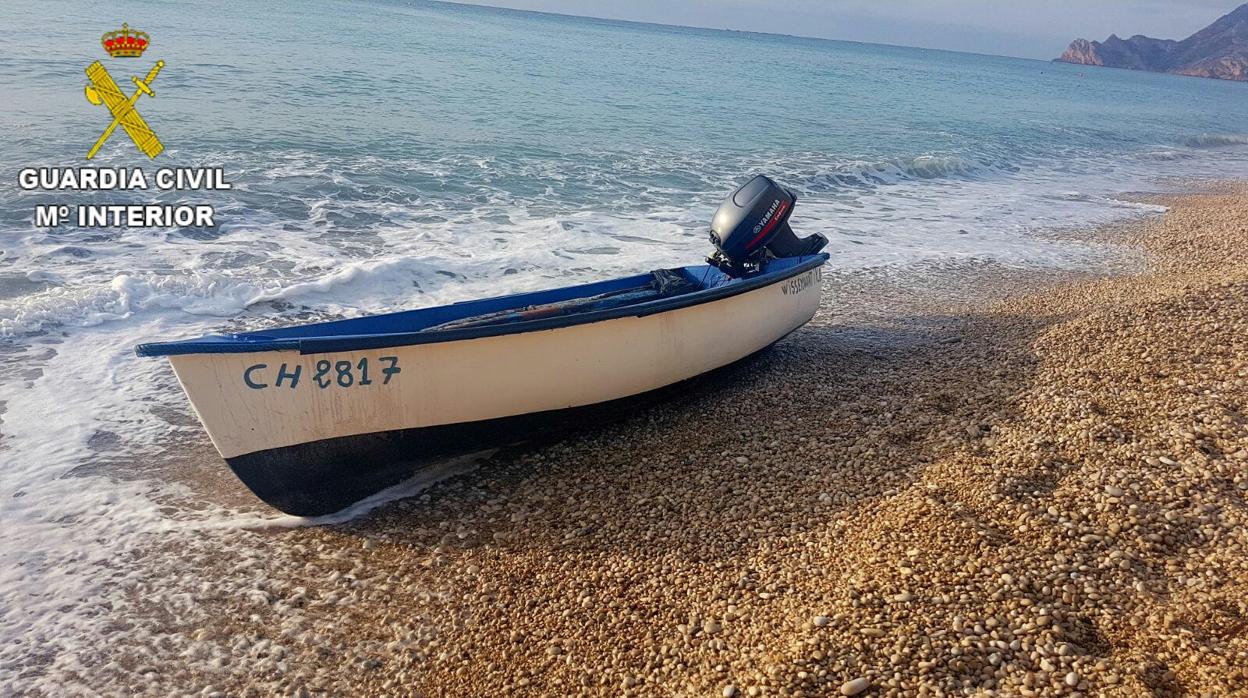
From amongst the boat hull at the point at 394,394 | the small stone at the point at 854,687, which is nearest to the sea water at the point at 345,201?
the boat hull at the point at 394,394

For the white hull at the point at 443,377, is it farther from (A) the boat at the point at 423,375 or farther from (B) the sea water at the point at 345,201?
(B) the sea water at the point at 345,201

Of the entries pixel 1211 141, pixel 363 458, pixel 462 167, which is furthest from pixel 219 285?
pixel 1211 141

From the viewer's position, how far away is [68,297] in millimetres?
8469

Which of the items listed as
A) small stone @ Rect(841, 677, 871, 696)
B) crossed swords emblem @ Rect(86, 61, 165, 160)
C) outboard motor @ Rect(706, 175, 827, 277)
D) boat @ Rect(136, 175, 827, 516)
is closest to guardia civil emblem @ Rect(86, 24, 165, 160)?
crossed swords emblem @ Rect(86, 61, 165, 160)

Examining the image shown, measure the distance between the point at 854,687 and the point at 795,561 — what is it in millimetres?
1099

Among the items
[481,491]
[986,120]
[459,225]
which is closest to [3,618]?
[481,491]

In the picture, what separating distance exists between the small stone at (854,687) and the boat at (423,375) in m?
3.03

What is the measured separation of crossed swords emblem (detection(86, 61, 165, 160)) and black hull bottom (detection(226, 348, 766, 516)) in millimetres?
12077

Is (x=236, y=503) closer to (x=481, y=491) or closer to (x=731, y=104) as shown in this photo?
(x=481, y=491)

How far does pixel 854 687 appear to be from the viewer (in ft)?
11.4

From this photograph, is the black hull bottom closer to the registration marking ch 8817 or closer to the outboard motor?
the registration marking ch 8817

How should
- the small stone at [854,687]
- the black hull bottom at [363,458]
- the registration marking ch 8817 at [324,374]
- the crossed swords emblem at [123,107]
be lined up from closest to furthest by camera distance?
1. the small stone at [854,687]
2. the registration marking ch 8817 at [324,374]
3. the black hull bottom at [363,458]
4. the crossed swords emblem at [123,107]

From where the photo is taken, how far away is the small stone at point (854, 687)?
11.4 ft

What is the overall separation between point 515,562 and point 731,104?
96.9 feet
